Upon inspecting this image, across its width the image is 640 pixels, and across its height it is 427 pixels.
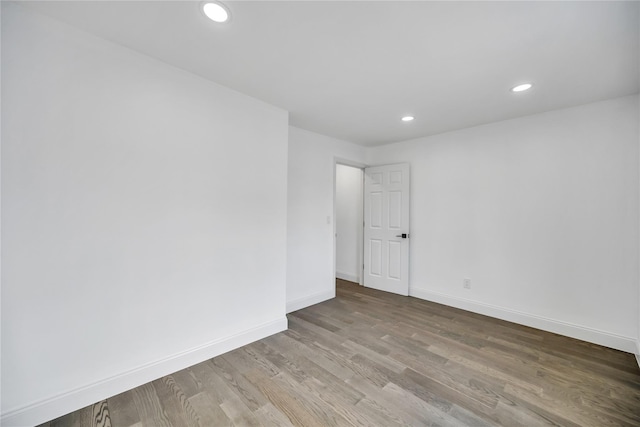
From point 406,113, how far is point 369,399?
9.33 ft

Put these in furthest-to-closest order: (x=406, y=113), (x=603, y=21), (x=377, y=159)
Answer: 1. (x=377, y=159)
2. (x=406, y=113)
3. (x=603, y=21)

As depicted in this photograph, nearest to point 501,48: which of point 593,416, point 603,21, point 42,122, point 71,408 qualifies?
point 603,21

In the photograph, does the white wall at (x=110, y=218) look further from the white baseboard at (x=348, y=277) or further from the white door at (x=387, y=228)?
the white baseboard at (x=348, y=277)

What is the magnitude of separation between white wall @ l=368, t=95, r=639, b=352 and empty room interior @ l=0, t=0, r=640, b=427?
0.07ft

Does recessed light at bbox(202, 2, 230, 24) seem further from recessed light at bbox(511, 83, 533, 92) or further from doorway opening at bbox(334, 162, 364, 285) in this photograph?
doorway opening at bbox(334, 162, 364, 285)

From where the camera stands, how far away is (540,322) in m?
2.97

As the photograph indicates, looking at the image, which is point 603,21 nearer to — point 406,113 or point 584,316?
point 406,113

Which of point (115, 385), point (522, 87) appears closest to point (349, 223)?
point (522, 87)

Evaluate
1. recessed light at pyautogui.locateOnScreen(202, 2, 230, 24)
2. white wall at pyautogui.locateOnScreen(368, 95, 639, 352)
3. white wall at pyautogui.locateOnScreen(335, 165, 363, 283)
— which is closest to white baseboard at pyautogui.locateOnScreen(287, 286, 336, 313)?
white wall at pyautogui.locateOnScreen(335, 165, 363, 283)

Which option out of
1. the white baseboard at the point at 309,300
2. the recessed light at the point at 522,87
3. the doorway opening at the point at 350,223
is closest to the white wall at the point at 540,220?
the recessed light at the point at 522,87

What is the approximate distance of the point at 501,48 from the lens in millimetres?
1818

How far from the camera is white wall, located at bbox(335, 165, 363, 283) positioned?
4.91m

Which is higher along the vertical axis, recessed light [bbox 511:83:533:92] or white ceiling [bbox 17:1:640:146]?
white ceiling [bbox 17:1:640:146]

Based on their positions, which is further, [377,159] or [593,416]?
[377,159]
